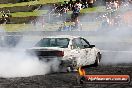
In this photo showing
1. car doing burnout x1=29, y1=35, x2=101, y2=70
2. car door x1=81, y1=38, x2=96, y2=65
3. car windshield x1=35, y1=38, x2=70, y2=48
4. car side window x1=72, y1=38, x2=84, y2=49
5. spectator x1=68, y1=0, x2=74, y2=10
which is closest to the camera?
car doing burnout x1=29, y1=35, x2=101, y2=70

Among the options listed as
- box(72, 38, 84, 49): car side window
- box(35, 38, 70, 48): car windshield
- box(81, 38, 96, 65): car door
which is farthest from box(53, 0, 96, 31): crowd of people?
box(35, 38, 70, 48): car windshield

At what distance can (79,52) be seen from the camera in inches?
605

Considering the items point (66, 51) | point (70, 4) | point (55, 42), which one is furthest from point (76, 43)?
point (70, 4)

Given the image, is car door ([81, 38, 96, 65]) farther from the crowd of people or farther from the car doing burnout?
the crowd of people

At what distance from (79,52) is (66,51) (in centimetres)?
91

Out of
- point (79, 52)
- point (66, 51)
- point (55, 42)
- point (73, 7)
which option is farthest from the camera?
point (73, 7)

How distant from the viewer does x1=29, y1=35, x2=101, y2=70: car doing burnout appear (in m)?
14.4

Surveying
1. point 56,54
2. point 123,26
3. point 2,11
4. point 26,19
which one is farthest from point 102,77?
point 2,11

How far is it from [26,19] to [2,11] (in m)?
4.49

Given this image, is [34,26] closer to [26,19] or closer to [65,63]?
[26,19]

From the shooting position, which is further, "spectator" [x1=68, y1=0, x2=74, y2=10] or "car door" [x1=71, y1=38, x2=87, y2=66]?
"spectator" [x1=68, y1=0, x2=74, y2=10]

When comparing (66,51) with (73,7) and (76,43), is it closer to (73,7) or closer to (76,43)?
(76,43)

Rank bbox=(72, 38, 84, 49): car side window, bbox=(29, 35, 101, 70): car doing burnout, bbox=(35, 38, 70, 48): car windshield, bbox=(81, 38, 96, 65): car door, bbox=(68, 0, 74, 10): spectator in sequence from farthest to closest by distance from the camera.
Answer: bbox=(68, 0, 74, 10): spectator → bbox=(81, 38, 96, 65): car door → bbox=(72, 38, 84, 49): car side window → bbox=(35, 38, 70, 48): car windshield → bbox=(29, 35, 101, 70): car doing burnout

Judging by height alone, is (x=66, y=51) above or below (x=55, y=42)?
below
